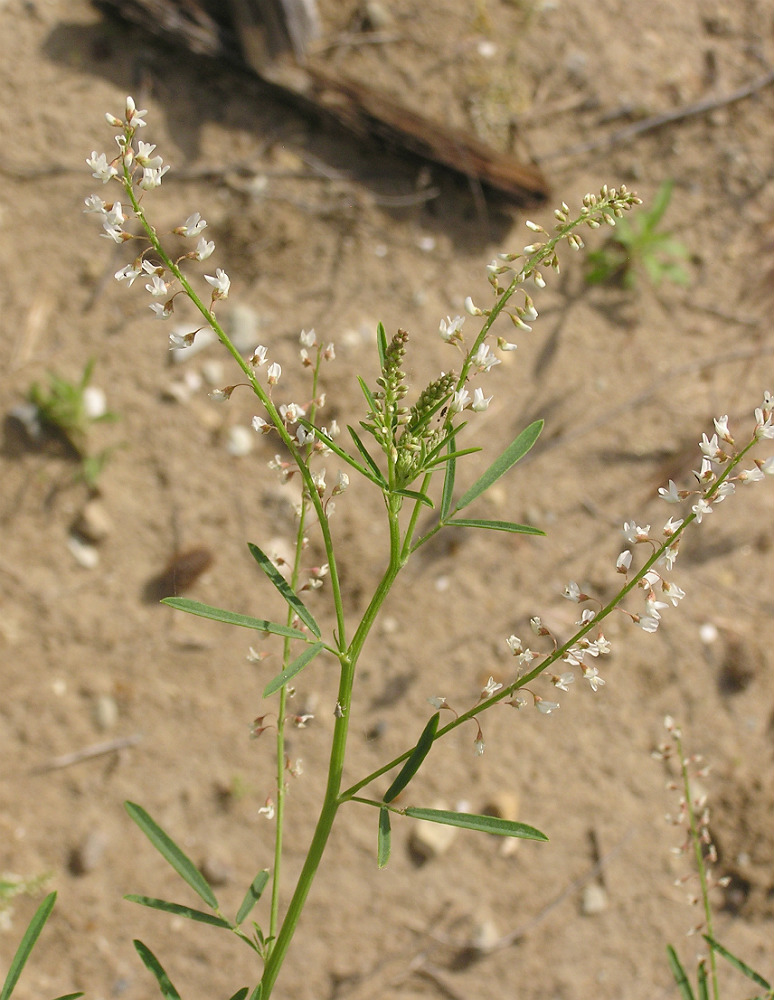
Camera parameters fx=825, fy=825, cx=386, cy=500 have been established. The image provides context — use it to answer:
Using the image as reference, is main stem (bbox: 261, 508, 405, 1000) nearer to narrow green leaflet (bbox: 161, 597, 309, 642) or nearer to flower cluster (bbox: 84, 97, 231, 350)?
narrow green leaflet (bbox: 161, 597, 309, 642)

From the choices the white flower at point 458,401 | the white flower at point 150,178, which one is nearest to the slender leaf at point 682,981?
the white flower at point 458,401

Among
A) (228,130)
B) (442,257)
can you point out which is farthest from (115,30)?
(442,257)

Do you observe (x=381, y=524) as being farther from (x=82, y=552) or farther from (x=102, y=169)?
(x=102, y=169)

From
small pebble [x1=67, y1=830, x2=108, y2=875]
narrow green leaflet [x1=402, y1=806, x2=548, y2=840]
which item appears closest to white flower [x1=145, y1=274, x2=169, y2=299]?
narrow green leaflet [x1=402, y1=806, x2=548, y2=840]

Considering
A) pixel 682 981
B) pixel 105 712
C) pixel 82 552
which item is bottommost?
pixel 682 981

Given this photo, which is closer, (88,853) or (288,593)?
(288,593)

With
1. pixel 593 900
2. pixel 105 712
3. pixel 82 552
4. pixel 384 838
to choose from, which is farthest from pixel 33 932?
pixel 593 900
